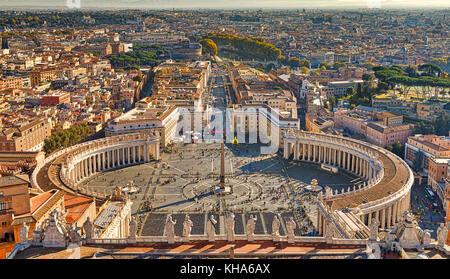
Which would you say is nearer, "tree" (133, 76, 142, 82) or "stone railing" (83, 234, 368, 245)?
"stone railing" (83, 234, 368, 245)

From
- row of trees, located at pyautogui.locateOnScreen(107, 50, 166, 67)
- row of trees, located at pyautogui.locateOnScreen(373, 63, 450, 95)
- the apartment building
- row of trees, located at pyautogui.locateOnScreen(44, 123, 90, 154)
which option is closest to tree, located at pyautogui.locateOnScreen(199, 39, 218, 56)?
row of trees, located at pyautogui.locateOnScreen(107, 50, 166, 67)

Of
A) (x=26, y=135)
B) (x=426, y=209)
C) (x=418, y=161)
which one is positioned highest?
(x=26, y=135)

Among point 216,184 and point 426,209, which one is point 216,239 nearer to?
point 216,184

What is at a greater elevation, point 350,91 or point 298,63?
point 298,63

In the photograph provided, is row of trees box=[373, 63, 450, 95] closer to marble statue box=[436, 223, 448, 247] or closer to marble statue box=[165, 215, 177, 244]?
marble statue box=[436, 223, 448, 247]

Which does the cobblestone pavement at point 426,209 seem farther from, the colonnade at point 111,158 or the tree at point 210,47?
the tree at point 210,47

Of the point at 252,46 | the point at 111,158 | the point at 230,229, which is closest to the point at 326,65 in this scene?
the point at 252,46
